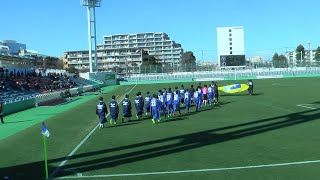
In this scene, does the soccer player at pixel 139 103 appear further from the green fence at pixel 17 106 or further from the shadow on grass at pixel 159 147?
the green fence at pixel 17 106

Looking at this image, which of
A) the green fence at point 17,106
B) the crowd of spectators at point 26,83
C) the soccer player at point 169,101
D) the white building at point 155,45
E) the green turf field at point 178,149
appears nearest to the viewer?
the green turf field at point 178,149

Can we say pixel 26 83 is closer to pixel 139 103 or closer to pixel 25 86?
pixel 25 86

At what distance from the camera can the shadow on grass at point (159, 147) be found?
1254cm

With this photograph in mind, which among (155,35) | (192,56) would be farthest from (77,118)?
(155,35)

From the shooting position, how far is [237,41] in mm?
99688

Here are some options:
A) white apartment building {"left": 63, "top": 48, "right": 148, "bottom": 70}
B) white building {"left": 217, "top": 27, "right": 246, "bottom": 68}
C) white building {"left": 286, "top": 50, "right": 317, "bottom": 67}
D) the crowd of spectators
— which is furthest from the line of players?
white apartment building {"left": 63, "top": 48, "right": 148, "bottom": 70}

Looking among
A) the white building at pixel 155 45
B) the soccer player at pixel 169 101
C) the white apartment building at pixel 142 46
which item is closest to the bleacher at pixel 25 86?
the soccer player at pixel 169 101

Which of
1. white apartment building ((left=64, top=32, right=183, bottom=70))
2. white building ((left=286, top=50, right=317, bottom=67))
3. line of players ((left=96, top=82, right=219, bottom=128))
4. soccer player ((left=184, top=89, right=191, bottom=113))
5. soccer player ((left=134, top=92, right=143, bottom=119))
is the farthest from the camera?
white apartment building ((left=64, top=32, right=183, bottom=70))

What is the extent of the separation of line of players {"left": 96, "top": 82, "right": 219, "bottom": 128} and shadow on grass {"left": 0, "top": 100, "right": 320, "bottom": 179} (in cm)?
478

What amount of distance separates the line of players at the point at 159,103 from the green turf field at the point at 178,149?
2.66ft

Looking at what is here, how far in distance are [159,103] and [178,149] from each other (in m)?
8.96

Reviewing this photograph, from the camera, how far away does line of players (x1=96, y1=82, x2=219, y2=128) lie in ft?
74.6

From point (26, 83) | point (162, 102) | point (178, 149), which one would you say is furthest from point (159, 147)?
point (26, 83)

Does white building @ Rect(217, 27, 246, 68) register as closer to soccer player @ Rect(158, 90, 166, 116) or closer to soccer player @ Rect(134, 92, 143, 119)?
soccer player @ Rect(158, 90, 166, 116)
